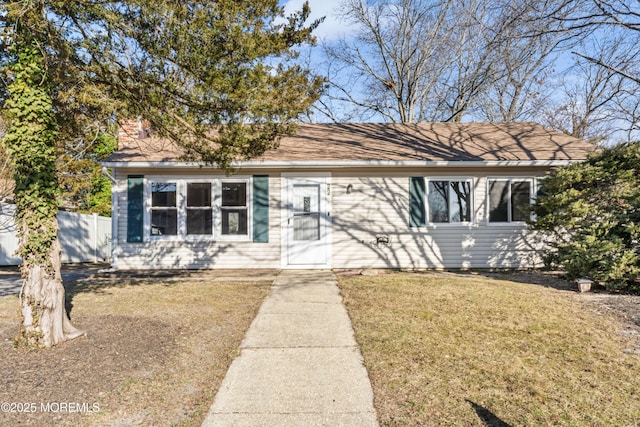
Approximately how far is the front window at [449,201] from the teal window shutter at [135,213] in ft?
22.1

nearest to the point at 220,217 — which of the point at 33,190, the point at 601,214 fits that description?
the point at 33,190

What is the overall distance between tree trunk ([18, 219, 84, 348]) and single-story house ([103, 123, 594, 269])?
214 inches

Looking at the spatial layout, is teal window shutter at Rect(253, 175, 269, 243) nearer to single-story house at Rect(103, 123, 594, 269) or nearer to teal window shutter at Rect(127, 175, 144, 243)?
single-story house at Rect(103, 123, 594, 269)

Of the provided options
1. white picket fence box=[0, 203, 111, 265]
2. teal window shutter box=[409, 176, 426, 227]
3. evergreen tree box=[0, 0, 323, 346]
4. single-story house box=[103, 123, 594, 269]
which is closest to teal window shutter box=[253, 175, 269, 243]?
single-story house box=[103, 123, 594, 269]

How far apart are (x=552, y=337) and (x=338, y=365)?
2.37 metres

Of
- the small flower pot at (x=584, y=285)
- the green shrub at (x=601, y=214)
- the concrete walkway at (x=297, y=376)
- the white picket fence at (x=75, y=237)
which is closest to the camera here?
the concrete walkway at (x=297, y=376)

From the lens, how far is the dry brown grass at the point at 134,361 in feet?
9.06

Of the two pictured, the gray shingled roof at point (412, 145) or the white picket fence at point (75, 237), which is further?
the white picket fence at point (75, 237)

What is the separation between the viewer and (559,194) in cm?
722

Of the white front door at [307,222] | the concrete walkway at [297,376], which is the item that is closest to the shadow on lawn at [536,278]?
the white front door at [307,222]

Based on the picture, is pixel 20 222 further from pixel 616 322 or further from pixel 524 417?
pixel 616 322

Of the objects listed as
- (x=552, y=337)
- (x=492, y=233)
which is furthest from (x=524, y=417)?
(x=492, y=233)

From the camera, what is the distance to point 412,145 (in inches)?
410

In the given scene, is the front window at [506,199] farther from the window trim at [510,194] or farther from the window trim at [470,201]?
the window trim at [470,201]
